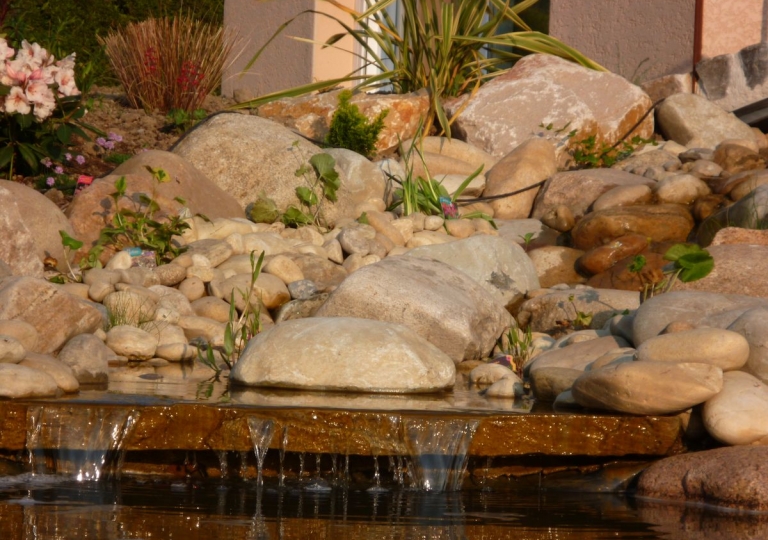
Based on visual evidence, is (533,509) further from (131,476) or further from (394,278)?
(394,278)

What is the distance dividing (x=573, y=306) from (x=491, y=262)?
78 cm

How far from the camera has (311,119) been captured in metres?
10.5

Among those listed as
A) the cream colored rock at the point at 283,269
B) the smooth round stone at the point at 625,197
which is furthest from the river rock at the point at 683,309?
the smooth round stone at the point at 625,197

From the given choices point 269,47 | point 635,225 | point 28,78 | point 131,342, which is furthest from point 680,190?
point 269,47

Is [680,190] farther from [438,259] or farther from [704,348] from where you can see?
[704,348]

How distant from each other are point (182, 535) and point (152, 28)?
8171 mm

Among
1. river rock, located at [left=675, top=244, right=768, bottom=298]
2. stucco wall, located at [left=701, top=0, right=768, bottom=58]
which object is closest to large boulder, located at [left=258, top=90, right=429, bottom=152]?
stucco wall, located at [left=701, top=0, right=768, bottom=58]

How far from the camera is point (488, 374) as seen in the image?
5.64 metres

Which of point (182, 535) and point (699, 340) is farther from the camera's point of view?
point (699, 340)

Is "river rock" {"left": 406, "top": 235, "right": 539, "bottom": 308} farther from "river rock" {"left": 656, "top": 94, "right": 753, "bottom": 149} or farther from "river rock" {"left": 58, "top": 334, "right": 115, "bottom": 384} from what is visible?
"river rock" {"left": 656, "top": 94, "right": 753, "bottom": 149}

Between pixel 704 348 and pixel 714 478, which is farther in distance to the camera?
pixel 704 348

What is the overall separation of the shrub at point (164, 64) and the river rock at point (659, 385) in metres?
7.23

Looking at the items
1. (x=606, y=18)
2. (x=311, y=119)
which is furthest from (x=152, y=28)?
(x=606, y=18)

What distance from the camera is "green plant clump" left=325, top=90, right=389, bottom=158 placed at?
9555mm
